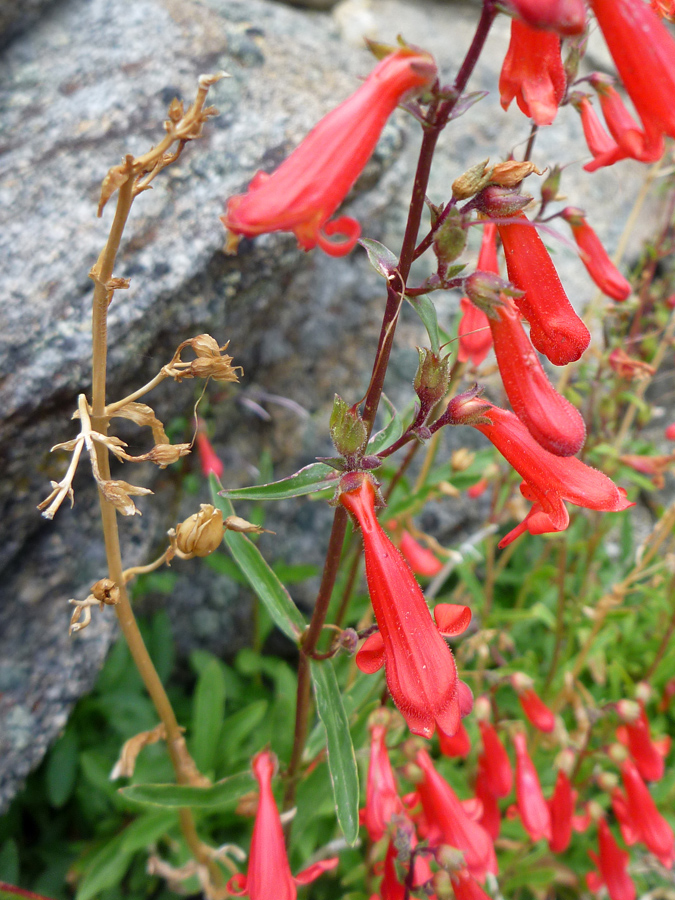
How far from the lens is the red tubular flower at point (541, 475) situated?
95 centimetres

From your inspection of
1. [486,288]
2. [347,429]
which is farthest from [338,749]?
[486,288]

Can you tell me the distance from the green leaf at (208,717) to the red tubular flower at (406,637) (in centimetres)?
114

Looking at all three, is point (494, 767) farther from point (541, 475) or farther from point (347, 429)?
point (347, 429)

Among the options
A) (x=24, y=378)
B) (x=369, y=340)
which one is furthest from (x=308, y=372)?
(x=24, y=378)

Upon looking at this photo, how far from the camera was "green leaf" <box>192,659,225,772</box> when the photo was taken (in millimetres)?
1847

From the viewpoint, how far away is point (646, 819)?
178 centimetres

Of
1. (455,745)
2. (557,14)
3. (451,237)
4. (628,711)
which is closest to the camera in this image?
(557,14)

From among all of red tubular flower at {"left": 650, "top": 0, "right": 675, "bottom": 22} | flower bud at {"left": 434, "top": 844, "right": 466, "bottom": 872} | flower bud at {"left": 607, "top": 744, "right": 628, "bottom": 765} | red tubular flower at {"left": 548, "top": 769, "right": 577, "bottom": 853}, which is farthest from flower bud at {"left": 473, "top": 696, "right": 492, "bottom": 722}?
red tubular flower at {"left": 650, "top": 0, "right": 675, "bottom": 22}

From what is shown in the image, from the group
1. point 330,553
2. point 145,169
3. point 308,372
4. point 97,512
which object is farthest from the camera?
point 308,372

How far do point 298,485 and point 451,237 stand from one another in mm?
424

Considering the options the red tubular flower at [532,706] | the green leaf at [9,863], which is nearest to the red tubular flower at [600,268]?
the red tubular flower at [532,706]

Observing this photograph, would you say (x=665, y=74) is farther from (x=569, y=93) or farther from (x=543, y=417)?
(x=569, y=93)

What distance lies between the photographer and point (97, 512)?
184 cm

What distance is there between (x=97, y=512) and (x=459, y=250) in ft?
4.62
